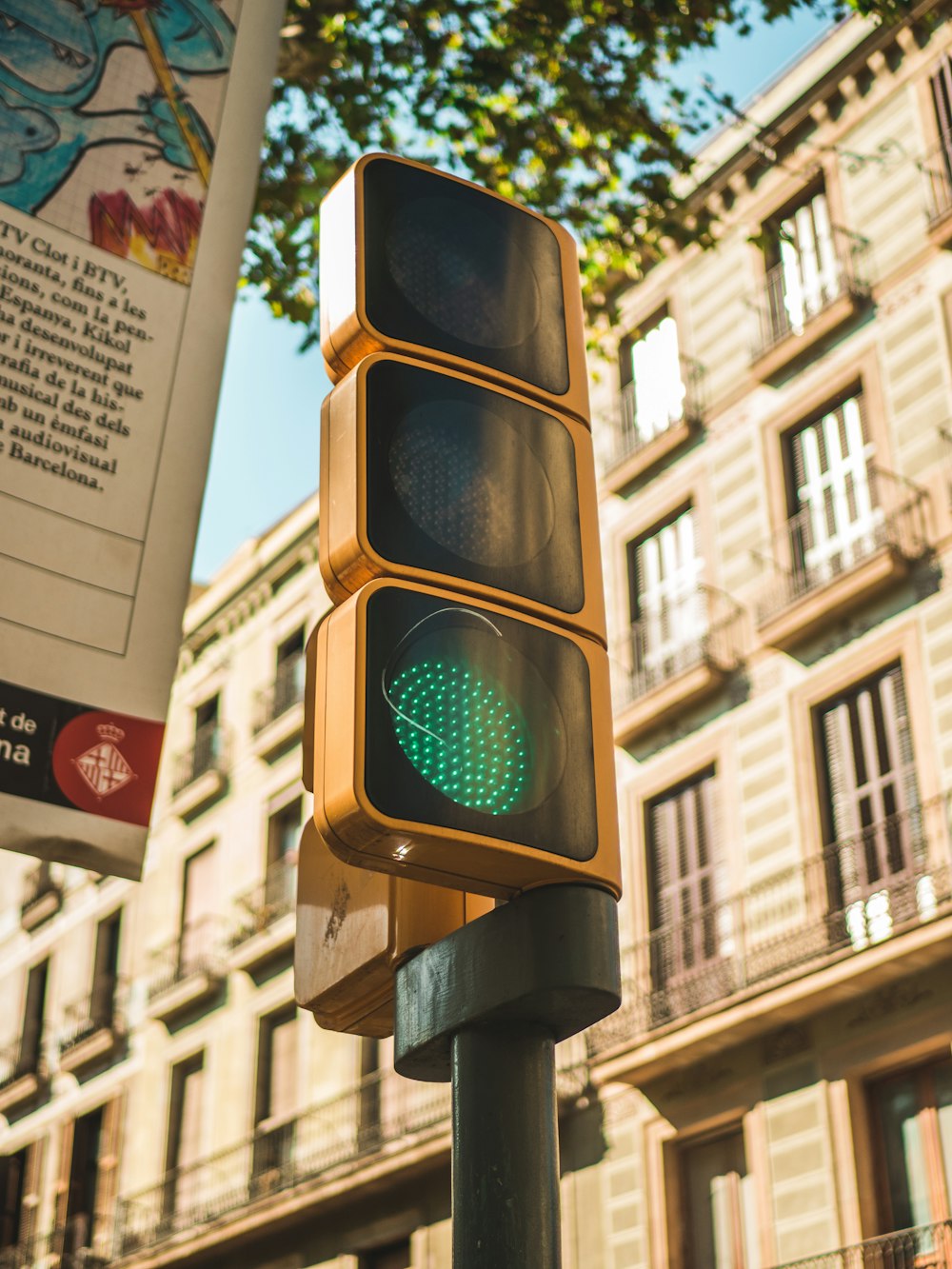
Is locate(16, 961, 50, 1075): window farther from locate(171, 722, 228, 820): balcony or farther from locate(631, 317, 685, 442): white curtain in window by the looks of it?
locate(631, 317, 685, 442): white curtain in window

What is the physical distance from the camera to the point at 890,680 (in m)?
16.7

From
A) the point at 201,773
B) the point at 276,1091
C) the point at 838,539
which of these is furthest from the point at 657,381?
the point at 276,1091

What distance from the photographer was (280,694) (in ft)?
87.2

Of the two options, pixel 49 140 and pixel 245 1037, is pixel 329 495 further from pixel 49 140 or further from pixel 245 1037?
pixel 245 1037

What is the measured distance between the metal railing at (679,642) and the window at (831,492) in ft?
3.44

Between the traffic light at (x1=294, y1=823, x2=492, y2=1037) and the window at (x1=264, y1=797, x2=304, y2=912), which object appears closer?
the traffic light at (x1=294, y1=823, x2=492, y2=1037)

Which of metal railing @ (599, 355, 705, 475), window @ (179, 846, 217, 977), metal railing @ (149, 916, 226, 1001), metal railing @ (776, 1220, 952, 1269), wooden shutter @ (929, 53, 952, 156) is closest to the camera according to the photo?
metal railing @ (776, 1220, 952, 1269)

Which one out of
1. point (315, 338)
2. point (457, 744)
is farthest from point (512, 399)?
point (315, 338)

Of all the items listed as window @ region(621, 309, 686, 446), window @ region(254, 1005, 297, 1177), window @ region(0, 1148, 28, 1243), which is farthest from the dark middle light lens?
window @ region(0, 1148, 28, 1243)

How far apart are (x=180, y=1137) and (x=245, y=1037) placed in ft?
7.45

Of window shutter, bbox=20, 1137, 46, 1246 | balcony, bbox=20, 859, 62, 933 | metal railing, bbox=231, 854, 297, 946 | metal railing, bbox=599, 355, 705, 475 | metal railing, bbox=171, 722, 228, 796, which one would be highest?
metal railing, bbox=599, 355, 705, 475

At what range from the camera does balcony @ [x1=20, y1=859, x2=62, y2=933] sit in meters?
30.5

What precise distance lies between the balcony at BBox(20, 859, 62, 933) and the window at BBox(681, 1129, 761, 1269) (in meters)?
16.6

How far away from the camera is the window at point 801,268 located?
19312 millimetres
